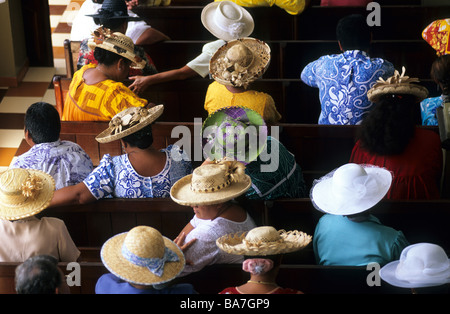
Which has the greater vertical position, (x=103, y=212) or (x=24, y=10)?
(x=24, y=10)

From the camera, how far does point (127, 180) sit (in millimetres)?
3619

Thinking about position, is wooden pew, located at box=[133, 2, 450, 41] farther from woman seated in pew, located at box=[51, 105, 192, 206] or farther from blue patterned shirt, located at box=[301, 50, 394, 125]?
woman seated in pew, located at box=[51, 105, 192, 206]

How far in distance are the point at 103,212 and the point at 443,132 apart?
6.44 ft

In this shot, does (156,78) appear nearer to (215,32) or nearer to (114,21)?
(114,21)

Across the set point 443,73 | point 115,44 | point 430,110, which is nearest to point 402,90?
point 443,73

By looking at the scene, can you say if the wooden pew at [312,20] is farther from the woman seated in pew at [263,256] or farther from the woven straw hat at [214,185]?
the woman seated in pew at [263,256]

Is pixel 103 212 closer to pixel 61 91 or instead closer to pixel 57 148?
pixel 57 148

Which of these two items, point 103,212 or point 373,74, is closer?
point 103,212

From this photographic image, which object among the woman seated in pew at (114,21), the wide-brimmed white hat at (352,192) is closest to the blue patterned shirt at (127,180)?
the wide-brimmed white hat at (352,192)

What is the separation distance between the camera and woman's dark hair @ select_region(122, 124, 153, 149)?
3656 mm

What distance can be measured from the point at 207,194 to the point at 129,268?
0.62 metres

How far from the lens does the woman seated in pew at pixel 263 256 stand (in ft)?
8.99

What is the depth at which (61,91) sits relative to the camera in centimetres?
499
